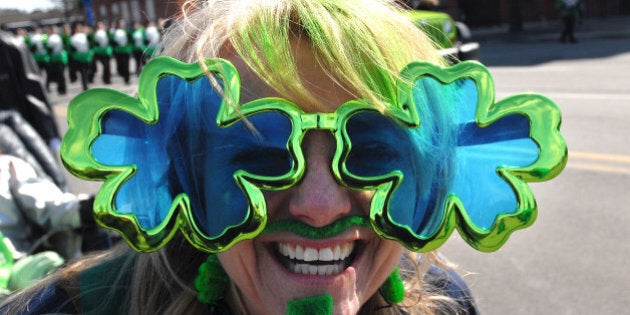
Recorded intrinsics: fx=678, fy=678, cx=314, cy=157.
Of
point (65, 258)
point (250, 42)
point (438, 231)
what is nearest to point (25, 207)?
point (65, 258)

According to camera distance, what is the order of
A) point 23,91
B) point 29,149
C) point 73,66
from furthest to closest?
point 73,66
point 23,91
point 29,149

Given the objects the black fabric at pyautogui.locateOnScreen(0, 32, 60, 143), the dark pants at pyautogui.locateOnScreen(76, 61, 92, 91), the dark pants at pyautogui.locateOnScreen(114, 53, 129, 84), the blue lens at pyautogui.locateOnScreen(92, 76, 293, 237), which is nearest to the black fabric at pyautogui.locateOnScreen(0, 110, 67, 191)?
the black fabric at pyautogui.locateOnScreen(0, 32, 60, 143)

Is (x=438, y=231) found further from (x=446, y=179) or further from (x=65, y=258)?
(x=65, y=258)

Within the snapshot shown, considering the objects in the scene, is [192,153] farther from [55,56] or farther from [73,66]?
[73,66]

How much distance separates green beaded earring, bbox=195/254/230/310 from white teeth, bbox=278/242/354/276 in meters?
0.24

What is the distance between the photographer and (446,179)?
1235 mm

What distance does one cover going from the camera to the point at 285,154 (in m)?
1.15

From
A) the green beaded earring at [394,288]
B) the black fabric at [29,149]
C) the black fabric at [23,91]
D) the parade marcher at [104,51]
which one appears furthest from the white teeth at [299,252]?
the parade marcher at [104,51]

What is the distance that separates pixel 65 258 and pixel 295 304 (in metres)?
1.91

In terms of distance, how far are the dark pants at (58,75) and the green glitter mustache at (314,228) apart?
15280 millimetres

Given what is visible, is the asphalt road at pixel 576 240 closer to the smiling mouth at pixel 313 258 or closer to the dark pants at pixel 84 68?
the smiling mouth at pixel 313 258

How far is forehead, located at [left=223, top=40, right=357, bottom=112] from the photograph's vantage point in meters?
1.18

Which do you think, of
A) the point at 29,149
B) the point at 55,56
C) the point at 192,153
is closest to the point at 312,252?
the point at 192,153

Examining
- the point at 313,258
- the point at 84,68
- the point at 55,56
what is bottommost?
the point at 84,68
